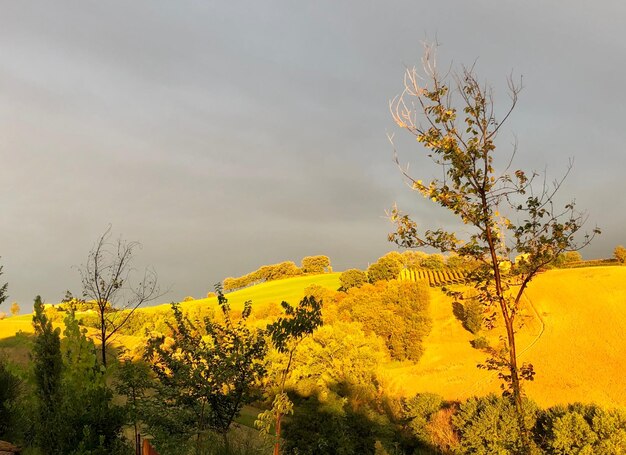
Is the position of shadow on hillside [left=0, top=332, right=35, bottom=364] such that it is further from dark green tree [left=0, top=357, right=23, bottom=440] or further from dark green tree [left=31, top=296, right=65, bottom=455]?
dark green tree [left=31, top=296, right=65, bottom=455]

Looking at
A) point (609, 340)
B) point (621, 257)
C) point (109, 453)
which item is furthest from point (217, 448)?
point (621, 257)

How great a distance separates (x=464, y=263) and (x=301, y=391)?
28376 mm

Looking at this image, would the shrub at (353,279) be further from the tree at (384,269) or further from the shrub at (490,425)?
the shrub at (490,425)

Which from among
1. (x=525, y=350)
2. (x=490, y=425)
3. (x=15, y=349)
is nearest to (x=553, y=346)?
(x=525, y=350)

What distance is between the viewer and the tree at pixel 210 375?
39.3 feet

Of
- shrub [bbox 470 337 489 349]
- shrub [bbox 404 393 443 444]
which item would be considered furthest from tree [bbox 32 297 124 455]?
shrub [bbox 470 337 489 349]

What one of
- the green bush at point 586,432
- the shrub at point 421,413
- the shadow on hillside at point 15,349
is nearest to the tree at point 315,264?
the shadow on hillside at point 15,349

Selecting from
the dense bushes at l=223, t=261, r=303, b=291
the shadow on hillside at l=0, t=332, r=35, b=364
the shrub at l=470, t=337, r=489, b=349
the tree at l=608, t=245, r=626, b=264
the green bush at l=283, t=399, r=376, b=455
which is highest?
the dense bushes at l=223, t=261, r=303, b=291

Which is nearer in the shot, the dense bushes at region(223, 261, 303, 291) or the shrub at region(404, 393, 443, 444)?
the shrub at region(404, 393, 443, 444)

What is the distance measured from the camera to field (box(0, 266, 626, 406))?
1684 inches

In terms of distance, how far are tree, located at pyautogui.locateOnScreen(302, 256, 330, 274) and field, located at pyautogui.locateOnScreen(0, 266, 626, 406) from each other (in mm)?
60317

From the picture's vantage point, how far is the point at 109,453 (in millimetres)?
8312

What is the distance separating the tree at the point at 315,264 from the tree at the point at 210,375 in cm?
12205

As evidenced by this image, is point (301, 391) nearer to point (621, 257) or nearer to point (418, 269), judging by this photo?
point (418, 269)
